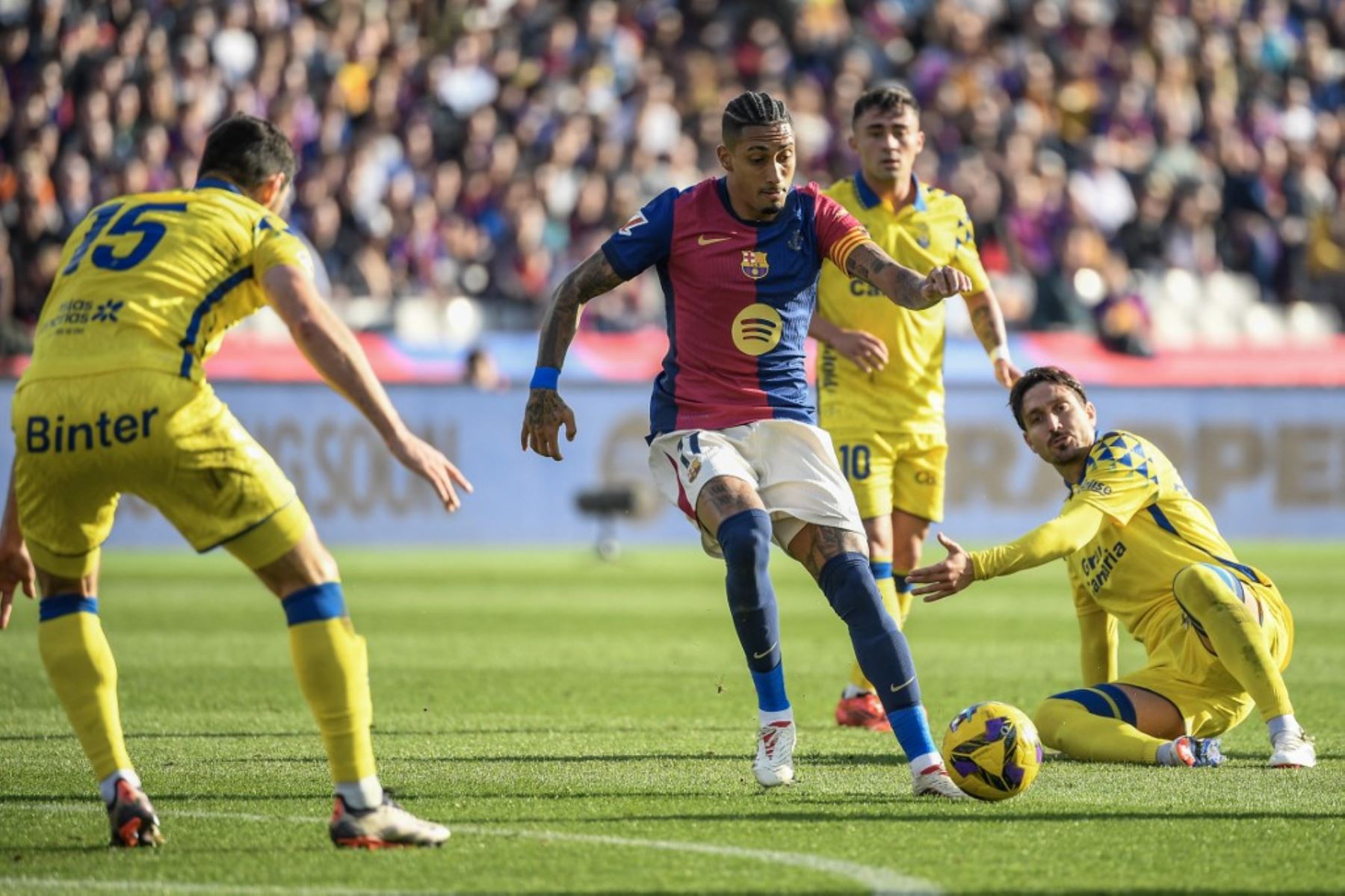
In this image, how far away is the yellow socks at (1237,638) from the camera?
7.25 meters

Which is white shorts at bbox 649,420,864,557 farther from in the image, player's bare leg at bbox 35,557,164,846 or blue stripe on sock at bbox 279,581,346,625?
player's bare leg at bbox 35,557,164,846

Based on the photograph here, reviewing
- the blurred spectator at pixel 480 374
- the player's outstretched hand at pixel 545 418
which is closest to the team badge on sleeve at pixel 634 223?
the player's outstretched hand at pixel 545 418

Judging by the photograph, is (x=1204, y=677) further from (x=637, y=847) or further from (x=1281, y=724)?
(x=637, y=847)

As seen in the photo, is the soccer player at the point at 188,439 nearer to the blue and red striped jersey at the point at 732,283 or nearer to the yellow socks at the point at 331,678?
the yellow socks at the point at 331,678

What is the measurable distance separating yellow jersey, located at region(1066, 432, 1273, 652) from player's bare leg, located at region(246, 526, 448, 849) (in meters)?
2.94

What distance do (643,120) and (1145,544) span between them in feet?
58.5

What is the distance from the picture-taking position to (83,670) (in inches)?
231

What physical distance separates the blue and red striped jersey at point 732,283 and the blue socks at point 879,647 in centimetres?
66

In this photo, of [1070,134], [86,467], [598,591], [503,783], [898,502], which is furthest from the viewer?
[1070,134]

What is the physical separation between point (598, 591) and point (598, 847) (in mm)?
10679

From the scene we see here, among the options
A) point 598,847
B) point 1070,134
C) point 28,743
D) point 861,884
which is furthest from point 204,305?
point 1070,134

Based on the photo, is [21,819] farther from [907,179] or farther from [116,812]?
[907,179]

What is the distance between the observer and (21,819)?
6219 mm

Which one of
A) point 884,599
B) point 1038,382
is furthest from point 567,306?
point 884,599
